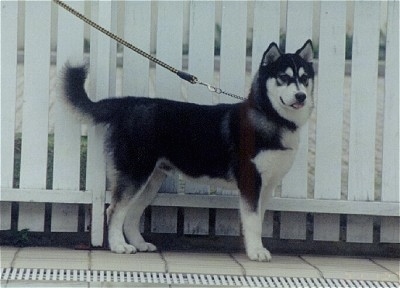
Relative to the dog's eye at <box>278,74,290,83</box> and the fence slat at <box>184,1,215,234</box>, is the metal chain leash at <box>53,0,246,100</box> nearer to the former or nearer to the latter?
the fence slat at <box>184,1,215,234</box>

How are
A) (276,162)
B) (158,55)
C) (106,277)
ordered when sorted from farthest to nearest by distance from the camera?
(158,55)
(276,162)
(106,277)

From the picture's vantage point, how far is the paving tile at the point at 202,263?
17.6 ft

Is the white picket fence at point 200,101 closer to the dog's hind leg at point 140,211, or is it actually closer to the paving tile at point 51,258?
the dog's hind leg at point 140,211

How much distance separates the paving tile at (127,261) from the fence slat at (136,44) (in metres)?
1.07

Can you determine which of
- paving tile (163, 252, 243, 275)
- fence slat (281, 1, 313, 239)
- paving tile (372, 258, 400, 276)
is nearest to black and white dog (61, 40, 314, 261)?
paving tile (163, 252, 243, 275)

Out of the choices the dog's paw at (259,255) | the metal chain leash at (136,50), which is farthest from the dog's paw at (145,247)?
the metal chain leash at (136,50)

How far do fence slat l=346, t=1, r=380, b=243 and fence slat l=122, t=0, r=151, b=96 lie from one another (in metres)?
1.34

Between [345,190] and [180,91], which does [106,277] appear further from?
[345,190]

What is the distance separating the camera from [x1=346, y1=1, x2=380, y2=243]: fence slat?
628cm

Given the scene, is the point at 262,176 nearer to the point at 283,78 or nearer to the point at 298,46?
the point at 283,78

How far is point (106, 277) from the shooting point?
5.11m

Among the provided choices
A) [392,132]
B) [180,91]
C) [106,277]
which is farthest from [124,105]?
[392,132]

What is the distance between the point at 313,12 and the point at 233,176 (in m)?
1.25

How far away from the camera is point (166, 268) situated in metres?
5.40
